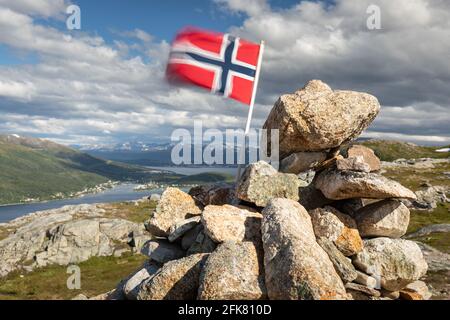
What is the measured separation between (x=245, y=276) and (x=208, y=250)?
4.21 metres

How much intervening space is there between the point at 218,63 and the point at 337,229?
33.0 ft

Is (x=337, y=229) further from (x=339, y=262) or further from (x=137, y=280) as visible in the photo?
A: (x=137, y=280)

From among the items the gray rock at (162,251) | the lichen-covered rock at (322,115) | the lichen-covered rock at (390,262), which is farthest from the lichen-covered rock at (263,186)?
the gray rock at (162,251)

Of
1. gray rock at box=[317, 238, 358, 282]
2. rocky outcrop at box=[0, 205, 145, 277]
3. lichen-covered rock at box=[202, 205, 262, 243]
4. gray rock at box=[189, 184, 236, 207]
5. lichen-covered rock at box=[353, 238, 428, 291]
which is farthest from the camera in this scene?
rocky outcrop at box=[0, 205, 145, 277]

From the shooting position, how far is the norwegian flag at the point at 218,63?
61.9 ft

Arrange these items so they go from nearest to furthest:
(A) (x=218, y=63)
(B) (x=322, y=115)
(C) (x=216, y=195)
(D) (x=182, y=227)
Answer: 1. (B) (x=322, y=115)
2. (A) (x=218, y=63)
3. (D) (x=182, y=227)
4. (C) (x=216, y=195)

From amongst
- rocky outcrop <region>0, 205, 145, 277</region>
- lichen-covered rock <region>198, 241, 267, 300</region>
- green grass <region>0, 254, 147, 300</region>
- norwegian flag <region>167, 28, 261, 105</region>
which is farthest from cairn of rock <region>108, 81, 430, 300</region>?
rocky outcrop <region>0, 205, 145, 277</region>

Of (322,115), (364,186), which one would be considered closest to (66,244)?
→ (322,115)

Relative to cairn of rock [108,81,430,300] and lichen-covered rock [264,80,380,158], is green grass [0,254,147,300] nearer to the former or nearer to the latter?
cairn of rock [108,81,430,300]

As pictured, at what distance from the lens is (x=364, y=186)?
645 inches

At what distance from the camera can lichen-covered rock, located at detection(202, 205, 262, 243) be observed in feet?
54.5

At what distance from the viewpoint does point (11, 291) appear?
59469 mm

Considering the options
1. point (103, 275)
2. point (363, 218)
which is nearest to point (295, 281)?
point (363, 218)

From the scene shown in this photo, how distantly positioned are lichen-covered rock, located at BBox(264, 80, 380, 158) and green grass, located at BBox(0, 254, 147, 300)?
4157cm
